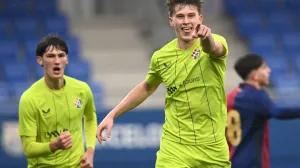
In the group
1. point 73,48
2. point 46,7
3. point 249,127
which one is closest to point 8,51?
point 73,48

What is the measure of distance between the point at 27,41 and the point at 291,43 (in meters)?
5.37

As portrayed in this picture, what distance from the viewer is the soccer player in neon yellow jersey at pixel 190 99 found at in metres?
5.84

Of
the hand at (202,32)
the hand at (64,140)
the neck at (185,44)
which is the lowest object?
the hand at (64,140)

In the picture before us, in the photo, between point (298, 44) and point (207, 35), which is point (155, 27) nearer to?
point (298, 44)

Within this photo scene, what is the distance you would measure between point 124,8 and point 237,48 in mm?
3134

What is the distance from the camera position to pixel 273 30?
656 inches

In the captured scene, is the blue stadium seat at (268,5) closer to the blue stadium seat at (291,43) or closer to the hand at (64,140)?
the blue stadium seat at (291,43)

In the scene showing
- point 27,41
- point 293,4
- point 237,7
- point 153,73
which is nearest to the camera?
→ point 153,73

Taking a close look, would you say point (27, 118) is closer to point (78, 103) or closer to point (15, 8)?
point (78, 103)

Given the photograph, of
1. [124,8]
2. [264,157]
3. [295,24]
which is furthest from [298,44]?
[264,157]

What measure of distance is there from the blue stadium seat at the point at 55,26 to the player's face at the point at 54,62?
28.4 feet

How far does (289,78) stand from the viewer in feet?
48.5

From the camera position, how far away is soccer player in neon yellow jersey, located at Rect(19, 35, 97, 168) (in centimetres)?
674

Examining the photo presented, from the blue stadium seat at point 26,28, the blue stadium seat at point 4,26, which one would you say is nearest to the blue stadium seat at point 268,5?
the blue stadium seat at point 26,28
